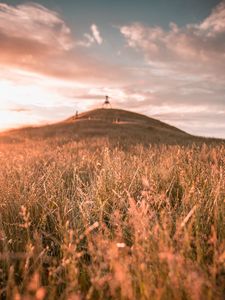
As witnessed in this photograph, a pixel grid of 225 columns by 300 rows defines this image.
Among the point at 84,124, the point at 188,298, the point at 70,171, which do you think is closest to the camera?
the point at 188,298

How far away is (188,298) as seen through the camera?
233cm

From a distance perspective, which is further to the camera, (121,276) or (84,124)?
(84,124)

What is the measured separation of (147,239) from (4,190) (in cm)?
268

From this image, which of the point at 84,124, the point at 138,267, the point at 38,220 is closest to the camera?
the point at 138,267

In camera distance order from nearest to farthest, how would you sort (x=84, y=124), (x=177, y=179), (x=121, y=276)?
(x=121, y=276) < (x=177, y=179) < (x=84, y=124)

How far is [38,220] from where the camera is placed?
433 cm

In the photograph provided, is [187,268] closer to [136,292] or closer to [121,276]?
[136,292]

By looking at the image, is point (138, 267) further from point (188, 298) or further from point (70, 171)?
point (70, 171)

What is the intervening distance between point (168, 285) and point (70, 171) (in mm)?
5528

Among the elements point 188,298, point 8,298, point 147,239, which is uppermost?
point 147,239

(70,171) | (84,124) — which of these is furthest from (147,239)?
(84,124)

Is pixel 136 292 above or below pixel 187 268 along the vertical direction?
below

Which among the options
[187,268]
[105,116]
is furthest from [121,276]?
[105,116]

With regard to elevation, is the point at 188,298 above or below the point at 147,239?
below
